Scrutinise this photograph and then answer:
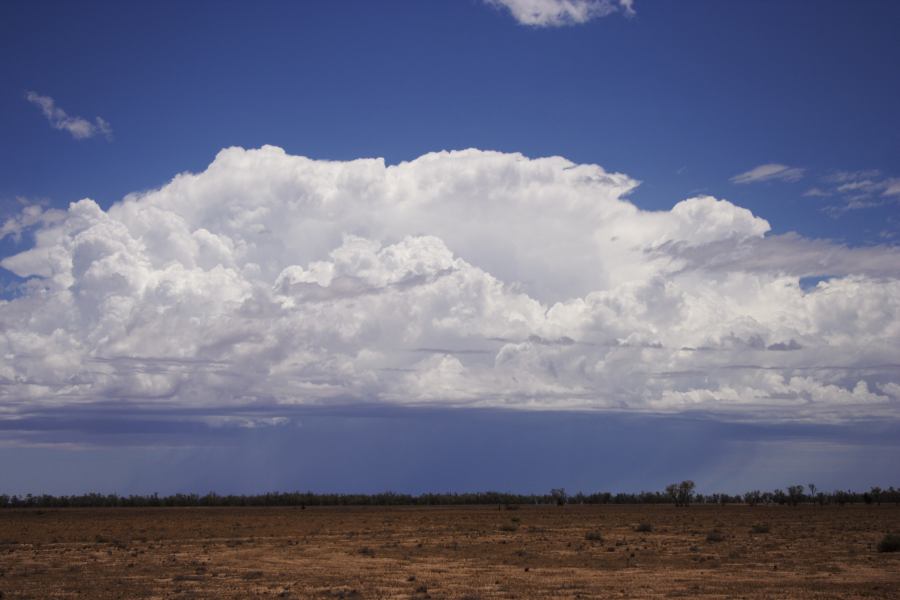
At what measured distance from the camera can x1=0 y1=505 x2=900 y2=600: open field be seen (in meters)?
31.4

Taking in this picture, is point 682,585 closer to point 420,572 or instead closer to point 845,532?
point 420,572

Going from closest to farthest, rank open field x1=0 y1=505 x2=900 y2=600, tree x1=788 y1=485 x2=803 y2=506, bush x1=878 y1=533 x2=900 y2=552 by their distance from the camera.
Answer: open field x1=0 y1=505 x2=900 y2=600, bush x1=878 y1=533 x2=900 y2=552, tree x1=788 y1=485 x2=803 y2=506

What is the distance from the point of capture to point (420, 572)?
3700cm

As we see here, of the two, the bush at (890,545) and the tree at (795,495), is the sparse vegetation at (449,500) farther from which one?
the bush at (890,545)

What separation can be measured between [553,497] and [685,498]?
18228 mm

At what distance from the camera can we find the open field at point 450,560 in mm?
31359

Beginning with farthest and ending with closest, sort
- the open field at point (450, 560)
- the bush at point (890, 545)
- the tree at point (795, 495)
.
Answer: the tree at point (795, 495), the bush at point (890, 545), the open field at point (450, 560)

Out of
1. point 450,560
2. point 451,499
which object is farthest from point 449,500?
point 450,560

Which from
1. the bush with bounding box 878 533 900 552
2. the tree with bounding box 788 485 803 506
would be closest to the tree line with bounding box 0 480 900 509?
the tree with bounding box 788 485 803 506

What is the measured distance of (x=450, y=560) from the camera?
138 ft

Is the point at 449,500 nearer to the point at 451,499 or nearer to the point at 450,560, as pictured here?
the point at 451,499

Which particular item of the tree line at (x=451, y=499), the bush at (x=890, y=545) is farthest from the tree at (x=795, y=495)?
the bush at (x=890, y=545)

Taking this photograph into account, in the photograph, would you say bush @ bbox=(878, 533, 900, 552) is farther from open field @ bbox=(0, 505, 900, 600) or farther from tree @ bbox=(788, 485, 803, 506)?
tree @ bbox=(788, 485, 803, 506)

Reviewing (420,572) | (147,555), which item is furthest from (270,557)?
(420,572)
